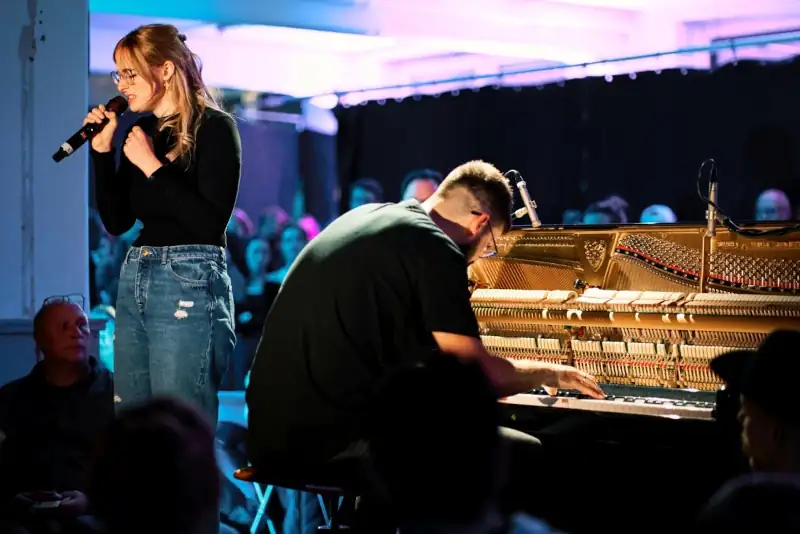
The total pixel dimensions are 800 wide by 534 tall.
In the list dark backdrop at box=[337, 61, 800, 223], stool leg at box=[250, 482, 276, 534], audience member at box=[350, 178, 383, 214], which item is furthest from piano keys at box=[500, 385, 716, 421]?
audience member at box=[350, 178, 383, 214]

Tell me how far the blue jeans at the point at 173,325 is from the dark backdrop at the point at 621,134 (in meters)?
4.65

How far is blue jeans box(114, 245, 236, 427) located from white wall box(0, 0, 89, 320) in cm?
201

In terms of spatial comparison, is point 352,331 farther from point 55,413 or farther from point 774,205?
point 774,205

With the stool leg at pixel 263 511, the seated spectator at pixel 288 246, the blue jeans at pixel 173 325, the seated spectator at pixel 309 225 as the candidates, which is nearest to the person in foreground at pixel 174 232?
the blue jeans at pixel 173 325

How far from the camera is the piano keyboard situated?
363 centimetres

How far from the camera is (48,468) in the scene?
425 cm

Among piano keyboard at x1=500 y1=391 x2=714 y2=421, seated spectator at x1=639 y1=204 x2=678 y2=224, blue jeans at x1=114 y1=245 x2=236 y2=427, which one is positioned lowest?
piano keyboard at x1=500 y1=391 x2=714 y2=421

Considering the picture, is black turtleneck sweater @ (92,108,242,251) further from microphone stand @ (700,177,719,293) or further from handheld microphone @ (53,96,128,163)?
microphone stand @ (700,177,719,293)

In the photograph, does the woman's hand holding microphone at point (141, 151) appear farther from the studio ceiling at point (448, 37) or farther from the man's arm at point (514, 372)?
the studio ceiling at point (448, 37)

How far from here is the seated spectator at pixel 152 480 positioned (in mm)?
1655

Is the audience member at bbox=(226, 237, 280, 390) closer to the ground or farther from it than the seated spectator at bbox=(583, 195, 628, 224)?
closer to the ground

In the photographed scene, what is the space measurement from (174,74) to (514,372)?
1330 mm

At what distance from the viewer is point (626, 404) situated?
375cm

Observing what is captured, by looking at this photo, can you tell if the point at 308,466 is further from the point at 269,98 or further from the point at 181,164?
the point at 269,98
